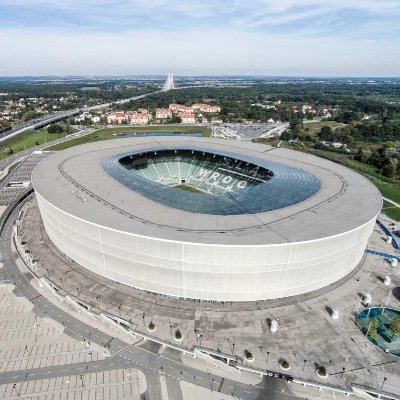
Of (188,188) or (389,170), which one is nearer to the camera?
(188,188)

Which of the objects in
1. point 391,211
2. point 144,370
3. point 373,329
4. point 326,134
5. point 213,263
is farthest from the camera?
point 326,134

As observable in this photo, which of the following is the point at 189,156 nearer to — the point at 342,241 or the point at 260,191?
the point at 260,191

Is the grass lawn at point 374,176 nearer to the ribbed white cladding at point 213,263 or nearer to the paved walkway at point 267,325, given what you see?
the ribbed white cladding at point 213,263

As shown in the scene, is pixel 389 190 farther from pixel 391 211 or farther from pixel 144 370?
pixel 144 370

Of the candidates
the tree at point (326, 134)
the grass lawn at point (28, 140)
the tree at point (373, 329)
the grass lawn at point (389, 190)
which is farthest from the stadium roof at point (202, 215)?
the tree at point (326, 134)

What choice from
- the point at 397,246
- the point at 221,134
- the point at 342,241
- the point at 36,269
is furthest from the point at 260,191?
the point at 221,134

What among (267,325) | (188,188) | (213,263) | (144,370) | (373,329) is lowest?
(144,370)

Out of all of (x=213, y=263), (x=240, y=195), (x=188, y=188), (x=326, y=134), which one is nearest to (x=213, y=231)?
(x=213, y=263)

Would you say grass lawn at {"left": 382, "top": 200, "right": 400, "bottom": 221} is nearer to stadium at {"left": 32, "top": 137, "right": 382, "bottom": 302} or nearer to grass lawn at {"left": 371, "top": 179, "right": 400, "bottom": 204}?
grass lawn at {"left": 371, "top": 179, "right": 400, "bottom": 204}
